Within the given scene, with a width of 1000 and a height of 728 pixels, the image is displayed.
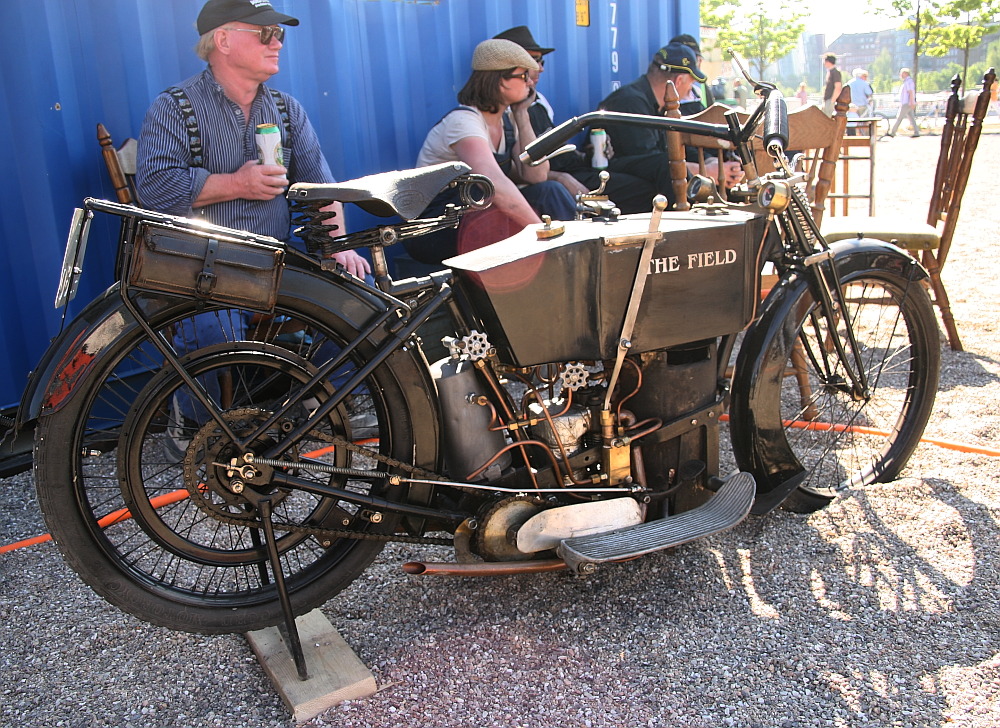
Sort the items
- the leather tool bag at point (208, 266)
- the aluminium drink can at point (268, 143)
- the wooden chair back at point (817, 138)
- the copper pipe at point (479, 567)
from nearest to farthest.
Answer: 1. the leather tool bag at point (208, 266)
2. the copper pipe at point (479, 567)
3. the aluminium drink can at point (268, 143)
4. the wooden chair back at point (817, 138)

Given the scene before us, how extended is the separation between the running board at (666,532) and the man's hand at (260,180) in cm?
189

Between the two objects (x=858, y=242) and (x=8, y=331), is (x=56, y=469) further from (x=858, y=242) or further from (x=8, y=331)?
(x=858, y=242)

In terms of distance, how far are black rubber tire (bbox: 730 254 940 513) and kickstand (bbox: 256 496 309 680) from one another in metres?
1.53

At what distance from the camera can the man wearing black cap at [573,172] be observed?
17.4ft

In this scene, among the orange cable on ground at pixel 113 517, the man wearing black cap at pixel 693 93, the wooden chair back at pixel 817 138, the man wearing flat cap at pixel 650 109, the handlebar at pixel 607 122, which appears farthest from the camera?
the man wearing black cap at pixel 693 93

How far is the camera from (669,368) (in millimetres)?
2756

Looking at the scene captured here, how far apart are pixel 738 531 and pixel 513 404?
990mm

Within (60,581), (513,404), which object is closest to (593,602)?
(513,404)

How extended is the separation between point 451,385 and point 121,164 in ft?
7.25

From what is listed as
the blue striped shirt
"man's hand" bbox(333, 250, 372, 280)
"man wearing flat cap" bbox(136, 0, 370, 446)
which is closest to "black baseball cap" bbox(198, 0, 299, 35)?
"man wearing flat cap" bbox(136, 0, 370, 446)

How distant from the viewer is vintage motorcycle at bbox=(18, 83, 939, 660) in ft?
7.27

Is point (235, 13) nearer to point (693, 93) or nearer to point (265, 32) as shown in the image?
point (265, 32)

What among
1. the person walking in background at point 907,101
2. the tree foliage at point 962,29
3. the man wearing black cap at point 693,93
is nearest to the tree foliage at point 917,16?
the tree foliage at point 962,29

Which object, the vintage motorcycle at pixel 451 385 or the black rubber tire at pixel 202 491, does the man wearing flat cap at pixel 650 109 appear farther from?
the black rubber tire at pixel 202 491
